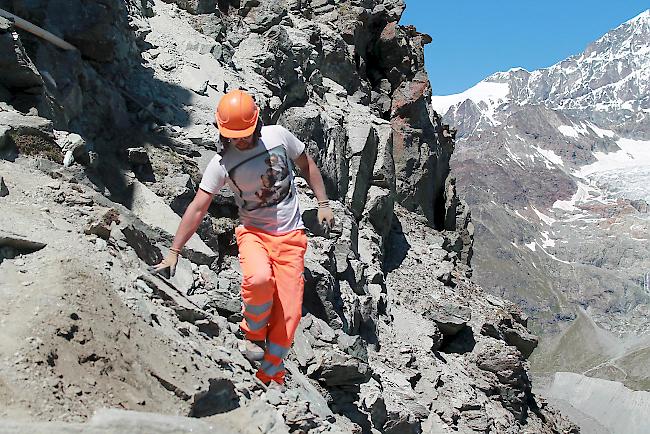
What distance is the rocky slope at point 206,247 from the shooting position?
607cm

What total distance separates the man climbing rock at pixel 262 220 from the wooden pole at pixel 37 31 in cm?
574

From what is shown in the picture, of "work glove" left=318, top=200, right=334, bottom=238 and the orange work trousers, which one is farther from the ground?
"work glove" left=318, top=200, right=334, bottom=238

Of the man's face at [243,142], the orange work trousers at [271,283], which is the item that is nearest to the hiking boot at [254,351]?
the orange work trousers at [271,283]

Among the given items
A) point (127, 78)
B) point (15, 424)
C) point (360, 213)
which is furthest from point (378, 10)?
point (15, 424)

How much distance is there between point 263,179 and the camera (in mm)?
7473

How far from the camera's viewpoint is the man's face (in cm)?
719

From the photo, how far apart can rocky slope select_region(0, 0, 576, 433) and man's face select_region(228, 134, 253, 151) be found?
6.05 feet

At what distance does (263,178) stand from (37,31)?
21.8ft

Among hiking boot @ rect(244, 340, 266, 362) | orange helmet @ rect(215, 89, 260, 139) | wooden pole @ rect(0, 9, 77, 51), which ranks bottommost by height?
hiking boot @ rect(244, 340, 266, 362)

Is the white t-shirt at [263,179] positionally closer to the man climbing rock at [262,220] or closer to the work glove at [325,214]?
the man climbing rock at [262,220]

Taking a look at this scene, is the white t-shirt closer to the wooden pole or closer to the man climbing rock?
the man climbing rock

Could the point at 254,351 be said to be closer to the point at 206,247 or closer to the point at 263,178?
the point at 263,178

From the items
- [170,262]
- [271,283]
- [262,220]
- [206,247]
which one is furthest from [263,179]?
[206,247]

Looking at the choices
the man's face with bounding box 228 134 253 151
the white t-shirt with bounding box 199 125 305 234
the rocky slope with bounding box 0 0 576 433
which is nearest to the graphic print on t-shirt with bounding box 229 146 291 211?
the white t-shirt with bounding box 199 125 305 234
